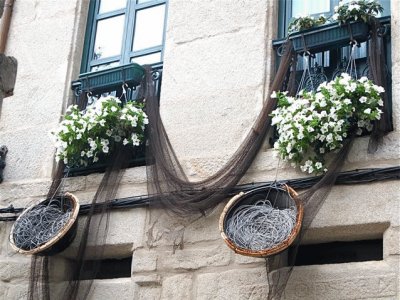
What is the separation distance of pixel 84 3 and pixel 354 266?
332 cm

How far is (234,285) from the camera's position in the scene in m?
5.43

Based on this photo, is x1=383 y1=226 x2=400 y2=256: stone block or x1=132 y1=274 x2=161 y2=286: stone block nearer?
x1=383 y1=226 x2=400 y2=256: stone block

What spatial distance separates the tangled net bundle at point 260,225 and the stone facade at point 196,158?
0.25 metres

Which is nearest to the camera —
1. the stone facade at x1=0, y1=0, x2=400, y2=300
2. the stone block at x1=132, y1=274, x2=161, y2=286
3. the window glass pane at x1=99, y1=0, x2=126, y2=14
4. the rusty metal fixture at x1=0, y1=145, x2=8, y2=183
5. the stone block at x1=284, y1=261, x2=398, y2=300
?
the stone block at x1=284, y1=261, x2=398, y2=300

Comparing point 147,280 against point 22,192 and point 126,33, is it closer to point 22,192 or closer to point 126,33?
point 22,192

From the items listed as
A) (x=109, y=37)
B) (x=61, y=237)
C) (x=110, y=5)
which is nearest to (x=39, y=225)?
(x=61, y=237)

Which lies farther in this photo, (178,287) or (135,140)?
(135,140)

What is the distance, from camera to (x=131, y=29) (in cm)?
707

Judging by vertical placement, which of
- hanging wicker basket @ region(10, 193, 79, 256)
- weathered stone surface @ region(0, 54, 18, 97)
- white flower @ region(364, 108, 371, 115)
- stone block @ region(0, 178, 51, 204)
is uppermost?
white flower @ region(364, 108, 371, 115)

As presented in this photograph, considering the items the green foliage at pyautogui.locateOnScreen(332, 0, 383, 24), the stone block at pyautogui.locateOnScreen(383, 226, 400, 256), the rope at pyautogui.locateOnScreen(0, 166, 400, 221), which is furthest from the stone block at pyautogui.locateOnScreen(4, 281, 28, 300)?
the green foliage at pyautogui.locateOnScreen(332, 0, 383, 24)

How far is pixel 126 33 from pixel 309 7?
4.89ft

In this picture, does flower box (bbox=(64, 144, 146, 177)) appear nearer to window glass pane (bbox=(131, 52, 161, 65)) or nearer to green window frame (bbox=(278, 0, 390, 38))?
window glass pane (bbox=(131, 52, 161, 65))

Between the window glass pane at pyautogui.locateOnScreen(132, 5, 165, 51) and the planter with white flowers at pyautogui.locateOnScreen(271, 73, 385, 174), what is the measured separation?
1.73 meters

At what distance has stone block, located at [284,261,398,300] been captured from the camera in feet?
16.5
